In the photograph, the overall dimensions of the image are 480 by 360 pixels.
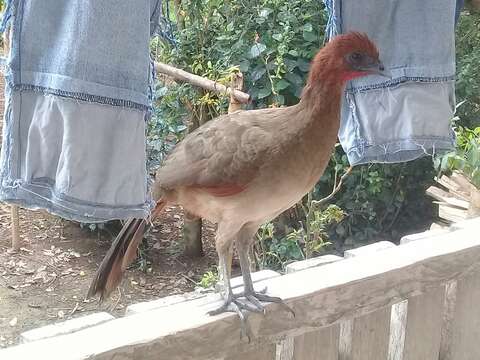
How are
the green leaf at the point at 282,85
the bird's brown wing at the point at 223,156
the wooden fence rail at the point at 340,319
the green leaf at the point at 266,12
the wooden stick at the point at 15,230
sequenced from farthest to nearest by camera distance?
1. the wooden stick at the point at 15,230
2. the green leaf at the point at 266,12
3. the green leaf at the point at 282,85
4. the bird's brown wing at the point at 223,156
5. the wooden fence rail at the point at 340,319

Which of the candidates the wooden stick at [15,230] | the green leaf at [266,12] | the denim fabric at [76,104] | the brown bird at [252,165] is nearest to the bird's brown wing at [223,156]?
the brown bird at [252,165]

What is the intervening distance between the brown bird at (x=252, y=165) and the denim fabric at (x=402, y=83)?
0.14ft

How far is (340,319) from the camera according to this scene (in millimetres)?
1220

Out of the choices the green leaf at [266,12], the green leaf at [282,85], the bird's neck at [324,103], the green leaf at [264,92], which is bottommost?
the green leaf at [264,92]

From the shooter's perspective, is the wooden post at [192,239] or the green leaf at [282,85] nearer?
the green leaf at [282,85]

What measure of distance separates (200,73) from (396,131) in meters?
1.70

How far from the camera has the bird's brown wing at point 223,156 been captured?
1.22 m

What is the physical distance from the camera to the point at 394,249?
4.44 feet

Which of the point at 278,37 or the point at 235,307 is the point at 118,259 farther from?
the point at 278,37

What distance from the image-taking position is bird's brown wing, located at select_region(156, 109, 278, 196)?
1221mm

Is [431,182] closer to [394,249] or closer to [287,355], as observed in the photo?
[394,249]

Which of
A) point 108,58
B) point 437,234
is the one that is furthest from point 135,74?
point 437,234

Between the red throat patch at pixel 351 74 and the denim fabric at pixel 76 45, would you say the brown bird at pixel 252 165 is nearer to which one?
the red throat patch at pixel 351 74

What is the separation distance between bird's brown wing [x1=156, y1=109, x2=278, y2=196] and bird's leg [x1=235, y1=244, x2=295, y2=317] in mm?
171
